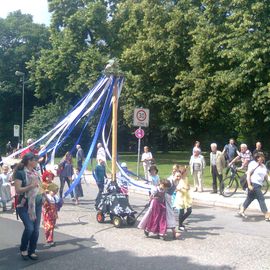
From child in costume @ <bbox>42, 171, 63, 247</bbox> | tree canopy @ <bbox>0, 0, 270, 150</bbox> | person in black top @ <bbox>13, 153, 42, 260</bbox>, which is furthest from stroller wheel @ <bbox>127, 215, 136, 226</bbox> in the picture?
tree canopy @ <bbox>0, 0, 270, 150</bbox>

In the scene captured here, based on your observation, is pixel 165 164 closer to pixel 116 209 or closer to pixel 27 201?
pixel 116 209

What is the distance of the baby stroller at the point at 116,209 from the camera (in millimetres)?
10272

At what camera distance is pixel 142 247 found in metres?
8.42

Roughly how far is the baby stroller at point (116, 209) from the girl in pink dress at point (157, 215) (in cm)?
100

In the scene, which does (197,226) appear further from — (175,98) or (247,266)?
(175,98)

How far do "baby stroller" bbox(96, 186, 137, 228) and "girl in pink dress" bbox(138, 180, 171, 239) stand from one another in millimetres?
1000

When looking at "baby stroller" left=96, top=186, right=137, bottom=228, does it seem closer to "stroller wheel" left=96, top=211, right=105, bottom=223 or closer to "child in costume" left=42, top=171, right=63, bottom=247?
"stroller wheel" left=96, top=211, right=105, bottom=223

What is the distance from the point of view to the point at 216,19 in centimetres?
2805

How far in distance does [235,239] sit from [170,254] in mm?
1835

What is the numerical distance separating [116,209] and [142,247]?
2.02 meters

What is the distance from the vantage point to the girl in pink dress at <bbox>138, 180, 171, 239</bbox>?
30.2 ft

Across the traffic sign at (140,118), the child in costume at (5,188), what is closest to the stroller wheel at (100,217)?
the child in costume at (5,188)

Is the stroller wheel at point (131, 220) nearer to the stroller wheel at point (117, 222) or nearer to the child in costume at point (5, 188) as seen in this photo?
the stroller wheel at point (117, 222)

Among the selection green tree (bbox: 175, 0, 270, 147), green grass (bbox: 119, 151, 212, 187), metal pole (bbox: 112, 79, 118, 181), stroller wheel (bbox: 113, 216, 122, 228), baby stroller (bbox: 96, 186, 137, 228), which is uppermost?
green tree (bbox: 175, 0, 270, 147)
